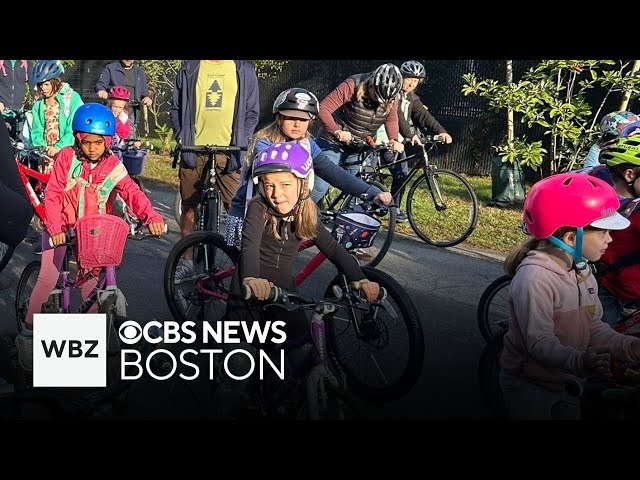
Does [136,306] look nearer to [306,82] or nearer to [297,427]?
[297,427]

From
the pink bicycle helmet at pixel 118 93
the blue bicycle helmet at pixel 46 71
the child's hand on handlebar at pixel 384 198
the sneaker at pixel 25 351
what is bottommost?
the sneaker at pixel 25 351

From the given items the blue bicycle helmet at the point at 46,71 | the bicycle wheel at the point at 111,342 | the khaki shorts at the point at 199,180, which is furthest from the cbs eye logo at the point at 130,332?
the blue bicycle helmet at the point at 46,71

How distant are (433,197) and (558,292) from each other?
189 inches

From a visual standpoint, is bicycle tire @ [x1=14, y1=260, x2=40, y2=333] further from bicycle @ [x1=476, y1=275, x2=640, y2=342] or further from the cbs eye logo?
bicycle @ [x1=476, y1=275, x2=640, y2=342]

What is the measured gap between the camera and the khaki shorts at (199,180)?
21.3 feet

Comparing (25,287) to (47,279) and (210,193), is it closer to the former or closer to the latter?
(47,279)

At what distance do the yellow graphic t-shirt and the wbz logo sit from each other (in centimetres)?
278

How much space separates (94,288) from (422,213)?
4.34 m

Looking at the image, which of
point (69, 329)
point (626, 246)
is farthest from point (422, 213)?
point (69, 329)

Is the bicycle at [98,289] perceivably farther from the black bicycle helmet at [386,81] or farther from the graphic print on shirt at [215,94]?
the black bicycle helmet at [386,81]

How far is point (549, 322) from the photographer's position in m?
2.95

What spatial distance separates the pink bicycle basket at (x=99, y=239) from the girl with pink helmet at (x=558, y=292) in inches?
83.2

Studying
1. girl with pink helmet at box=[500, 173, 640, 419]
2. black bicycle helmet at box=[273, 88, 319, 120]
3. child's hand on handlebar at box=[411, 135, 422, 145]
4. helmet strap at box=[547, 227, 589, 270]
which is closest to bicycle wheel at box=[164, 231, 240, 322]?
black bicycle helmet at box=[273, 88, 319, 120]

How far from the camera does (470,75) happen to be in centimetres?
1029
